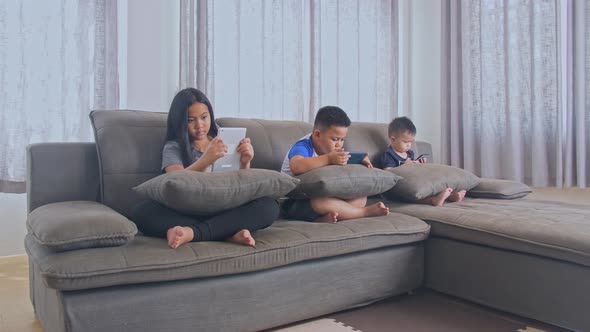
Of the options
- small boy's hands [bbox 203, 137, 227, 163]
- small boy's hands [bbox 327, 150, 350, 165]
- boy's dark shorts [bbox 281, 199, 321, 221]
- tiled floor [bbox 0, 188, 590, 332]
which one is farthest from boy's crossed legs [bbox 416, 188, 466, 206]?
tiled floor [bbox 0, 188, 590, 332]

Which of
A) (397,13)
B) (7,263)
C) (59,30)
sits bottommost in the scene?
(7,263)

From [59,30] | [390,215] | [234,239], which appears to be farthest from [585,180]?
[59,30]

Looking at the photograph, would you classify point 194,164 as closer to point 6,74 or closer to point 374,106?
point 6,74

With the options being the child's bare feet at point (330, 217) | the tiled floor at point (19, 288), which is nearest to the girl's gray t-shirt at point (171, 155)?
the child's bare feet at point (330, 217)

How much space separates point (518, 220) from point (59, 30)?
8.37 ft

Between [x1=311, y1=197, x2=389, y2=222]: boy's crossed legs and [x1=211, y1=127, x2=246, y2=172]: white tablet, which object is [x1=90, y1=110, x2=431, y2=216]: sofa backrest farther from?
[x1=311, y1=197, x2=389, y2=222]: boy's crossed legs

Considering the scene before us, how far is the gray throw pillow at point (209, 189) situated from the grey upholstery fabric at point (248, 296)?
0.76 feet

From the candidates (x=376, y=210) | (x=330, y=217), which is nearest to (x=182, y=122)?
(x=330, y=217)

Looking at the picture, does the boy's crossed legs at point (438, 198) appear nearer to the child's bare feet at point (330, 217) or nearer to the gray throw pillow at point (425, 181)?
the gray throw pillow at point (425, 181)

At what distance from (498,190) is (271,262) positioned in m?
1.49

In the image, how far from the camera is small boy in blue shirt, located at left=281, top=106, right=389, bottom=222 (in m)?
1.92

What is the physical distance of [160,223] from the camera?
151 centimetres

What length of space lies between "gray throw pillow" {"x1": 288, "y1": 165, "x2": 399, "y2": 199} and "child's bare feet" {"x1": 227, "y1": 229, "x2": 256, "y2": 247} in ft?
1.45

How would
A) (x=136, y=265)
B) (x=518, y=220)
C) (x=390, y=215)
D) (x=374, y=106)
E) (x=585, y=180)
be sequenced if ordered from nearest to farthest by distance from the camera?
(x=136, y=265) → (x=518, y=220) → (x=390, y=215) → (x=585, y=180) → (x=374, y=106)
